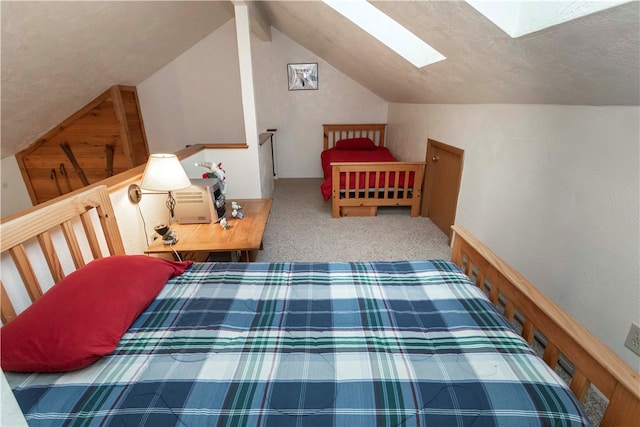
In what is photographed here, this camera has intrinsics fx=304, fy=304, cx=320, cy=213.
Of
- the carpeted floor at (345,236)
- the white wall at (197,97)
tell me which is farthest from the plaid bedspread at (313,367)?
the white wall at (197,97)

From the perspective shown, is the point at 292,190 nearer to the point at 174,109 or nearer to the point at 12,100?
the point at 174,109

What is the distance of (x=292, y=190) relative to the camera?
4.80 metres

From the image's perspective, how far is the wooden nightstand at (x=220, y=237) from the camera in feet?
6.15

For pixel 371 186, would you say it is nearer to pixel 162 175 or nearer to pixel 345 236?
pixel 345 236

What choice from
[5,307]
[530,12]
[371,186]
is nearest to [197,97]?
[371,186]

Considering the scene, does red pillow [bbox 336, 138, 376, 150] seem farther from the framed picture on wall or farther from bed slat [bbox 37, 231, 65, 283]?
bed slat [bbox 37, 231, 65, 283]

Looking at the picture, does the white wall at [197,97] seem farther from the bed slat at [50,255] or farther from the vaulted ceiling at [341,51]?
the bed slat at [50,255]

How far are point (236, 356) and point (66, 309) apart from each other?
0.58m

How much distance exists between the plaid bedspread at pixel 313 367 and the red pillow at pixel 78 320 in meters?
0.05

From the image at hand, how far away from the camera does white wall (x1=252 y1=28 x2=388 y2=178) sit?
4.94 meters

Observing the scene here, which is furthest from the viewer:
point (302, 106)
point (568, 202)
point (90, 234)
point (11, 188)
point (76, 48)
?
point (302, 106)

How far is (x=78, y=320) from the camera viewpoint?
99 cm

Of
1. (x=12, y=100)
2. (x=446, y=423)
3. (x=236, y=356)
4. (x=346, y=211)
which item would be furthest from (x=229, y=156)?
(x=446, y=423)

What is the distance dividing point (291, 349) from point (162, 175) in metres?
1.28
